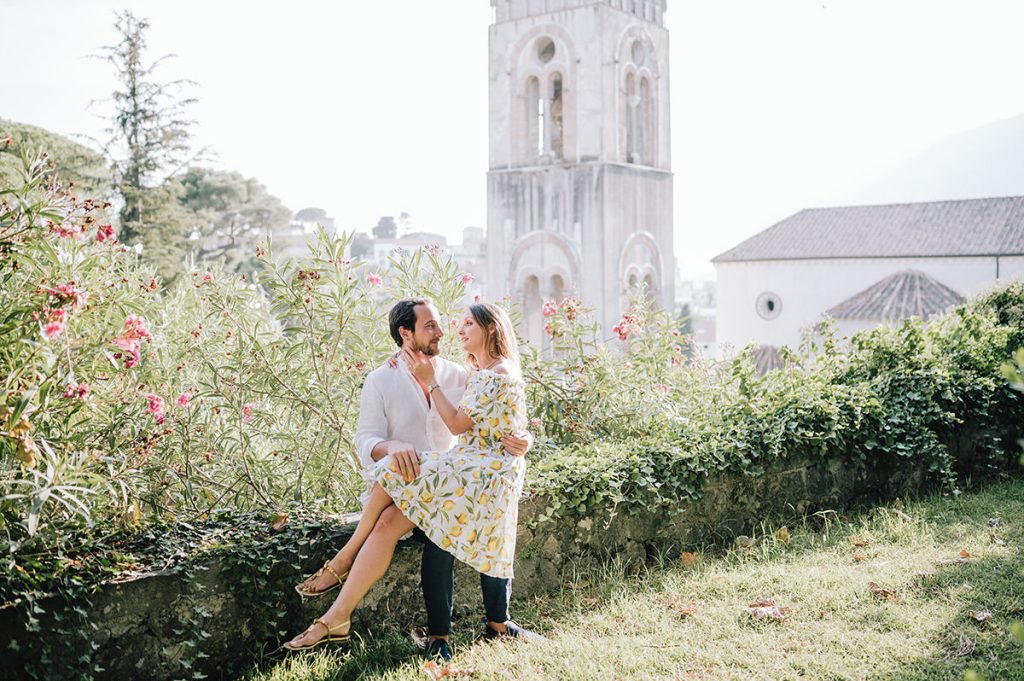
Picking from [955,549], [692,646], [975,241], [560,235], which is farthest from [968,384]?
[975,241]

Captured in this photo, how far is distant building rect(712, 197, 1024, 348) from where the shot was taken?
97.7 feet

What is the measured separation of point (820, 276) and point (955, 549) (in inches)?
1189

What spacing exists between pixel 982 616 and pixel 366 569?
107 inches

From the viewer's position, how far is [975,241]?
3031 centimetres

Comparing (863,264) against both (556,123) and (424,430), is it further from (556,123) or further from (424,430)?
(424,430)

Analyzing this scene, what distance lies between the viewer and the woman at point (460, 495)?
13.0ft

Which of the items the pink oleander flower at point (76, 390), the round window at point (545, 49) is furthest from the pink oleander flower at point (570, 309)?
the round window at point (545, 49)

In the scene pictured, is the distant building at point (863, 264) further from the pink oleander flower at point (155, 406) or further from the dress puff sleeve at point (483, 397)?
the pink oleander flower at point (155, 406)

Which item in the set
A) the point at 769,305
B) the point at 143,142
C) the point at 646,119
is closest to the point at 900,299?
the point at 769,305

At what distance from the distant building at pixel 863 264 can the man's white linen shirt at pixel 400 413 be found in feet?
86.9

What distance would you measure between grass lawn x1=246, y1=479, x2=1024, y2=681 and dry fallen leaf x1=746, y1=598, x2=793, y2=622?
2cm

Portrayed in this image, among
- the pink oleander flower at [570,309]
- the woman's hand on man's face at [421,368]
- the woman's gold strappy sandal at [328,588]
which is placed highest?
the pink oleander flower at [570,309]

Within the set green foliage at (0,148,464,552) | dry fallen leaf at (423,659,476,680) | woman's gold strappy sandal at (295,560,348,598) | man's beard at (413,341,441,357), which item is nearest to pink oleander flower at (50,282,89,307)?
green foliage at (0,148,464,552)

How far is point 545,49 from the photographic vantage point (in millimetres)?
28922
